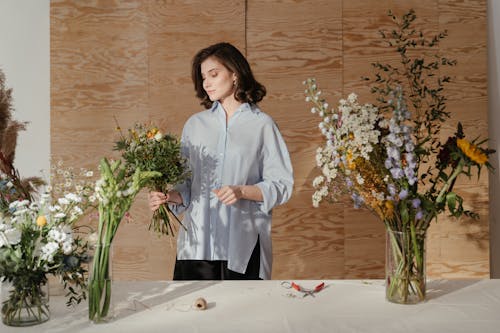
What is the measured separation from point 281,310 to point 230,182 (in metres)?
1.01

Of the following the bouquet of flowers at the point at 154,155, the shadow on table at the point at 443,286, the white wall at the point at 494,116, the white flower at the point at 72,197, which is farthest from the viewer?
the white wall at the point at 494,116

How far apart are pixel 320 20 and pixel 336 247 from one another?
1.62 metres

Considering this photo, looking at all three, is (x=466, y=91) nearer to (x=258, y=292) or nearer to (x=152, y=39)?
(x=152, y=39)

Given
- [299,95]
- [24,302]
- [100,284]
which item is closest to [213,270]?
[100,284]

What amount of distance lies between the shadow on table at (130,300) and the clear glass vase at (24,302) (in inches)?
2.0

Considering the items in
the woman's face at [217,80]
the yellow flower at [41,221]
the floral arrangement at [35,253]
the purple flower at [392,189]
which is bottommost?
the floral arrangement at [35,253]

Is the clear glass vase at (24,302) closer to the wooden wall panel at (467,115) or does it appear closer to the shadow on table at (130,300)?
the shadow on table at (130,300)

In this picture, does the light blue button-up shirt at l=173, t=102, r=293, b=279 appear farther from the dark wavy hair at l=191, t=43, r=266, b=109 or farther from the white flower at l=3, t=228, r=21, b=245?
the white flower at l=3, t=228, r=21, b=245

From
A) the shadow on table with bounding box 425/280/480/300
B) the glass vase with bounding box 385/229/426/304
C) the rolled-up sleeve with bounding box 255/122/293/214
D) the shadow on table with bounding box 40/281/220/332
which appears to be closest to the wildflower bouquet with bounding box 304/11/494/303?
the glass vase with bounding box 385/229/426/304

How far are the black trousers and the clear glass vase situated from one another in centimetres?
106

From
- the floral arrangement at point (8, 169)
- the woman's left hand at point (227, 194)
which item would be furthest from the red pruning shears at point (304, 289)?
the floral arrangement at point (8, 169)

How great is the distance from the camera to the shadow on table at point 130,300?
1.62m

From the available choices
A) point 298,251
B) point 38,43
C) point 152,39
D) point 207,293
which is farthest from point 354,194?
point 38,43

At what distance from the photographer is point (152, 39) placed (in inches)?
152
